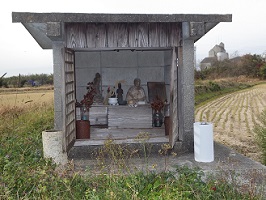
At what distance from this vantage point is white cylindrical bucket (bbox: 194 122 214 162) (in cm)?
701

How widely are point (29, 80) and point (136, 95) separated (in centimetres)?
2586

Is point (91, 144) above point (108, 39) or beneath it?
beneath

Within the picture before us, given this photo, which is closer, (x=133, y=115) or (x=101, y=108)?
(x=133, y=115)

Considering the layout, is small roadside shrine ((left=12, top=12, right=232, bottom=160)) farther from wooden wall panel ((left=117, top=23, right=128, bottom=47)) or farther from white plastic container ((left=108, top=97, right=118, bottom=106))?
white plastic container ((left=108, top=97, right=118, bottom=106))

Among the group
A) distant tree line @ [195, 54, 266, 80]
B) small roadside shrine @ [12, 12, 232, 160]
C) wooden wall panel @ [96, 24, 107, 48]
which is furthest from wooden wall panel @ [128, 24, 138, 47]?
distant tree line @ [195, 54, 266, 80]

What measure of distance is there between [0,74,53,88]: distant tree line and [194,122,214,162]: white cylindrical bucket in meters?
26.5

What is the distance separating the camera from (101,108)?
424 inches

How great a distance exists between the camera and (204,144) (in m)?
7.02

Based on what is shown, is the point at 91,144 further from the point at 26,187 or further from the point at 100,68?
the point at 100,68

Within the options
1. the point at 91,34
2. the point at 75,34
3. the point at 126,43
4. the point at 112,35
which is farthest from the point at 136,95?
the point at 75,34

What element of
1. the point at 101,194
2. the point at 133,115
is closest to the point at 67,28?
the point at 133,115

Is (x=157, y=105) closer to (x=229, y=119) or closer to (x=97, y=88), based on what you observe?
(x=97, y=88)

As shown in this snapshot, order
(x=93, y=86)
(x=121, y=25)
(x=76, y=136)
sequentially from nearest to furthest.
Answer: (x=121, y=25) → (x=76, y=136) → (x=93, y=86)

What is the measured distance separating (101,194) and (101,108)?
20.3ft
